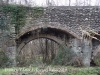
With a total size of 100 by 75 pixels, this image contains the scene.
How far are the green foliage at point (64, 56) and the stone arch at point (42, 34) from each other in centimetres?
84

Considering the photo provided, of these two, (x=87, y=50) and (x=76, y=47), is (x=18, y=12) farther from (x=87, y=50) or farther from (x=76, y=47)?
(x=87, y=50)

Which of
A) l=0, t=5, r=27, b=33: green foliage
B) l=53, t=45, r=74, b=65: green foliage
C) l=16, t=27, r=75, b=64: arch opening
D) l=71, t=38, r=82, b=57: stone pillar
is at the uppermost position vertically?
l=0, t=5, r=27, b=33: green foliage

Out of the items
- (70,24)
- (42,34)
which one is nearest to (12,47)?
(42,34)

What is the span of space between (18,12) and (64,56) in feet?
11.1

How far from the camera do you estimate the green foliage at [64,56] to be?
1088 centimetres

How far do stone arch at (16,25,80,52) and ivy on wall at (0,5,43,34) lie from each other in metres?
0.53

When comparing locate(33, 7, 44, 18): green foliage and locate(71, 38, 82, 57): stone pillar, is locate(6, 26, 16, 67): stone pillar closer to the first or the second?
locate(33, 7, 44, 18): green foliage

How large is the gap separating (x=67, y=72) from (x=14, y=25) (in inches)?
165

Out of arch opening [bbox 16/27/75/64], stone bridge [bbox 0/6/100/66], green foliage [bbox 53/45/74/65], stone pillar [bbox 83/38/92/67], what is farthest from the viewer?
arch opening [bbox 16/27/75/64]

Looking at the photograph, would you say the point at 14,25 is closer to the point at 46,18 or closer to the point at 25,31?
the point at 25,31

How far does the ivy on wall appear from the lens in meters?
10.9

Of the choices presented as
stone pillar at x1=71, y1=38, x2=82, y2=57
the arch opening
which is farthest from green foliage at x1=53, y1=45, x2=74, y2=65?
the arch opening

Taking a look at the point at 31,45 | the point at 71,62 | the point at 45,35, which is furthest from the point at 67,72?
the point at 31,45

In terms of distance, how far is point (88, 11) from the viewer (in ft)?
37.6
